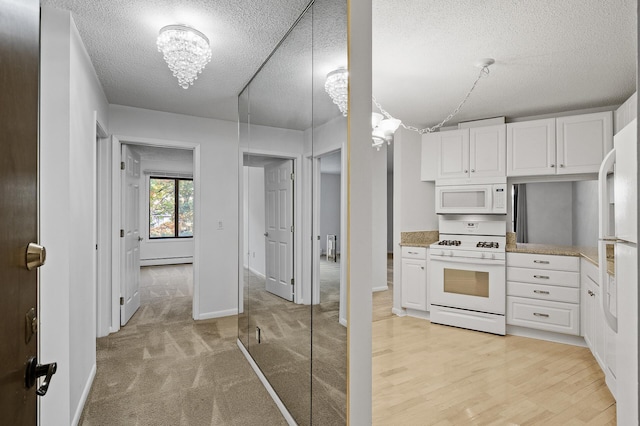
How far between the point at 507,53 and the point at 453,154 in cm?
167

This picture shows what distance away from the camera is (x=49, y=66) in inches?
76.5

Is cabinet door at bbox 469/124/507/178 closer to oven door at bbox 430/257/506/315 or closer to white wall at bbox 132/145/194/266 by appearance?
oven door at bbox 430/257/506/315

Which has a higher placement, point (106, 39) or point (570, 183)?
point (106, 39)

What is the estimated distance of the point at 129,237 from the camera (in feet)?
13.4

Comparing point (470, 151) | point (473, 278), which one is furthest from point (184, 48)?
point (473, 278)

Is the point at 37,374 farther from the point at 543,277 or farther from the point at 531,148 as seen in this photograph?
the point at 531,148

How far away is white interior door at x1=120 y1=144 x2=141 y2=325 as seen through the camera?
12.6 ft

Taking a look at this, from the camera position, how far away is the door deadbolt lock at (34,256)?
78 cm

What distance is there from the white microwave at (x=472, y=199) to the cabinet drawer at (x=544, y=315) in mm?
1029

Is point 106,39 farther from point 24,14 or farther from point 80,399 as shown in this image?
point 80,399

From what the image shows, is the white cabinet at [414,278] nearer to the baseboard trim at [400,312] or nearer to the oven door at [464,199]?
the baseboard trim at [400,312]

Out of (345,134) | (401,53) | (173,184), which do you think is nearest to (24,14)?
(345,134)

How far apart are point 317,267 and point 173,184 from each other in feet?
24.3

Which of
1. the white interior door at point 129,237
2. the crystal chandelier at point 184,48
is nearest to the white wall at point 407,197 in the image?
the crystal chandelier at point 184,48
